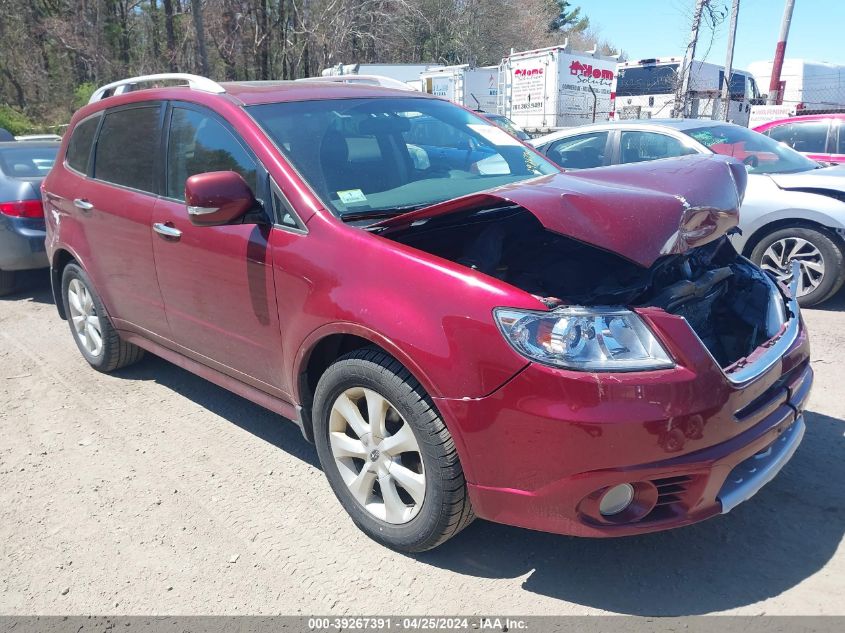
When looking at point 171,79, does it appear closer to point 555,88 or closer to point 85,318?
point 85,318

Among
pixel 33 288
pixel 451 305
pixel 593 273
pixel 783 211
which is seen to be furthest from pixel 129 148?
pixel 783 211

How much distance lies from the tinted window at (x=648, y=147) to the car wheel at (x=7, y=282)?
6.42m

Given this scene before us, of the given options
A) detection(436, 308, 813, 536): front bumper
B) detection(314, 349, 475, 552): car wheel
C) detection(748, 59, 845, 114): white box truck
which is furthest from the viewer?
detection(748, 59, 845, 114): white box truck

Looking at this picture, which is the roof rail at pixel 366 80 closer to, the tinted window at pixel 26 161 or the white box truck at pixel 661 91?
the tinted window at pixel 26 161

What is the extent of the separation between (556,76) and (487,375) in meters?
20.5

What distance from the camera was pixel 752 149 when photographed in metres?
6.77

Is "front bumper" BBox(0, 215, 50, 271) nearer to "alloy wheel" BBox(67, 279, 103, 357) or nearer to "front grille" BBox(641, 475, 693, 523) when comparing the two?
"alloy wheel" BBox(67, 279, 103, 357)

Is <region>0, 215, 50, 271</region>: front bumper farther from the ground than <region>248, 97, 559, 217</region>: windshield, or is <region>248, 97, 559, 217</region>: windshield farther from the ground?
<region>248, 97, 559, 217</region>: windshield

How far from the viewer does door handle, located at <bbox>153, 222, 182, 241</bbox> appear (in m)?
3.59

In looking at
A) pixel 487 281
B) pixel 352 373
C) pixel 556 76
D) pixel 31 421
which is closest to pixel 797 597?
pixel 487 281

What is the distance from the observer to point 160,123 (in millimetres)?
3871

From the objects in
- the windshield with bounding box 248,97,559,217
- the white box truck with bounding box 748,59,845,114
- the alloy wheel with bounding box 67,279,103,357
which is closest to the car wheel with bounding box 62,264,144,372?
the alloy wheel with bounding box 67,279,103,357

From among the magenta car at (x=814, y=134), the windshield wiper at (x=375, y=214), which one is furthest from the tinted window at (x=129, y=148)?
the magenta car at (x=814, y=134)

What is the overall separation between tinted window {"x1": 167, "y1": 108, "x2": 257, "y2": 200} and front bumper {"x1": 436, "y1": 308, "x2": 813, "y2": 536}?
166 cm
